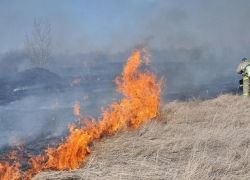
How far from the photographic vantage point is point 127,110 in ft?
21.0

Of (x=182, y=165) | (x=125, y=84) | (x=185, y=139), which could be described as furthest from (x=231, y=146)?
(x=125, y=84)

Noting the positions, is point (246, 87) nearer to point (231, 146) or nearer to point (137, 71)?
point (137, 71)

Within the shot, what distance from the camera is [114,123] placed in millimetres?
6004

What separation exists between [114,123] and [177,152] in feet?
7.37

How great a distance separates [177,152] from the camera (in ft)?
13.9

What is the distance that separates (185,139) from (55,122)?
5.21m

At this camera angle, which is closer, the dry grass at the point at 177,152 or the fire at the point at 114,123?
the dry grass at the point at 177,152

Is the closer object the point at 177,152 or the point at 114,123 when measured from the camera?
the point at 177,152

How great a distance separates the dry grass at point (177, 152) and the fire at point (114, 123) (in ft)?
1.06

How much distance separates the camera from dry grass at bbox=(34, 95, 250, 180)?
3254mm

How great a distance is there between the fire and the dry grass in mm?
322

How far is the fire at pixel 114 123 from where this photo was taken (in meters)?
4.06

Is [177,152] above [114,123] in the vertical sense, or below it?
below

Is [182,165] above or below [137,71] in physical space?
below
